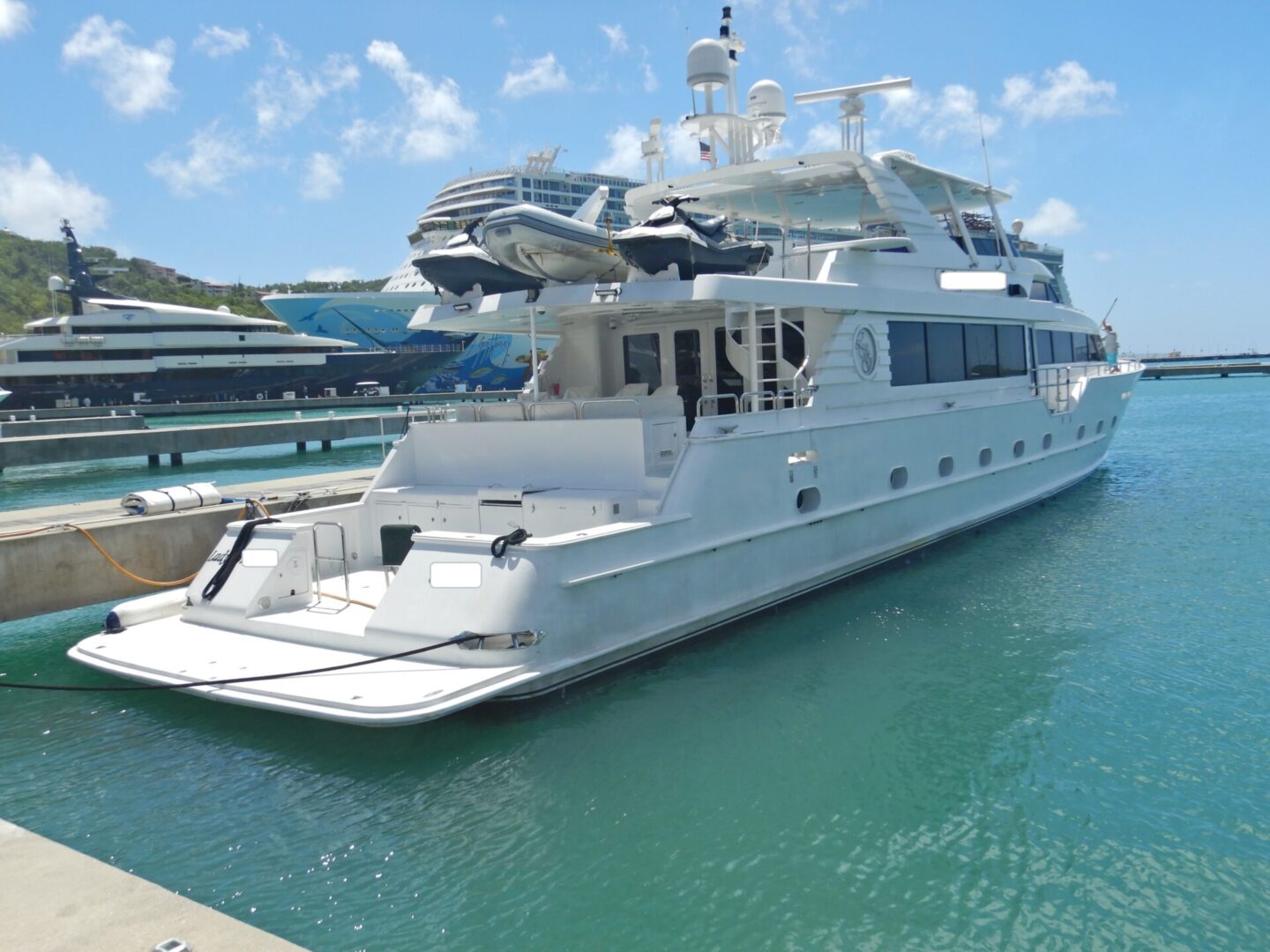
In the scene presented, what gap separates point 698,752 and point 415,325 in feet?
19.5

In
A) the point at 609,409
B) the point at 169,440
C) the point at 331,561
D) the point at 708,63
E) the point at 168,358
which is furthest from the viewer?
the point at 168,358

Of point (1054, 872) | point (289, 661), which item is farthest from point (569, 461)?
point (1054, 872)

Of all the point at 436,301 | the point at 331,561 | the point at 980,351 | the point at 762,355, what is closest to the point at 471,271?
the point at 331,561

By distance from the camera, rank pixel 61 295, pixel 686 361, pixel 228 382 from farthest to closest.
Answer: pixel 61 295, pixel 228 382, pixel 686 361

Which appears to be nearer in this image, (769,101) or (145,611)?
(145,611)

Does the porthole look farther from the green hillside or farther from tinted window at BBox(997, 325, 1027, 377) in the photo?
the green hillside

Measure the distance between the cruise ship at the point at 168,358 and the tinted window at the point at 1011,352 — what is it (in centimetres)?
5026

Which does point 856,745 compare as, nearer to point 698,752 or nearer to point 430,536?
point 698,752

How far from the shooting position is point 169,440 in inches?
1132

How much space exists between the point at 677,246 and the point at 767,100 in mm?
6791

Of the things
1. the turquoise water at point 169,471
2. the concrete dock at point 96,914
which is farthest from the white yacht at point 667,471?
the turquoise water at point 169,471

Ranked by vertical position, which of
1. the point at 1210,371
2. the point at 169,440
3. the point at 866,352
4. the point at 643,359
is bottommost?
the point at 169,440

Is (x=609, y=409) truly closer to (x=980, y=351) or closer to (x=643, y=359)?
(x=643, y=359)

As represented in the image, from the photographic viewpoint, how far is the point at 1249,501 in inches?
589
